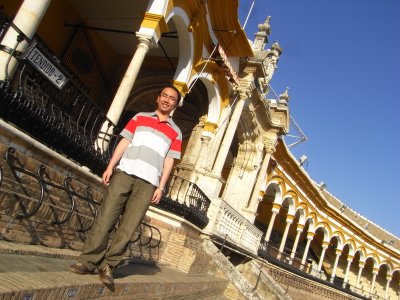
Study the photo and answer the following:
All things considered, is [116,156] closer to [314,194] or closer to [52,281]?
[52,281]

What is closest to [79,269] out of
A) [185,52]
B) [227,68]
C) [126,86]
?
[126,86]

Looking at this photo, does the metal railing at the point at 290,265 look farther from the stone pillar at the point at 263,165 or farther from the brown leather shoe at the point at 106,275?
the brown leather shoe at the point at 106,275

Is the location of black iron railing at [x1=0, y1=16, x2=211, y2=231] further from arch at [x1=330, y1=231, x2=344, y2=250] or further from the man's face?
arch at [x1=330, y1=231, x2=344, y2=250]

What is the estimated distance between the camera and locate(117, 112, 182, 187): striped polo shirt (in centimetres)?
322

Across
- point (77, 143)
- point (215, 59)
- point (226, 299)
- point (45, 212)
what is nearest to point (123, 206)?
point (45, 212)

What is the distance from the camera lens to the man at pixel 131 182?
304 cm

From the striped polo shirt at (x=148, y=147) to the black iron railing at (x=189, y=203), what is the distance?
198 inches

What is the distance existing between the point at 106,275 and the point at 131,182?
737mm

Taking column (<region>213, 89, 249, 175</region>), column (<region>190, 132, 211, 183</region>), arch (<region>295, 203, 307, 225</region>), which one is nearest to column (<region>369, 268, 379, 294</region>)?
arch (<region>295, 203, 307, 225</region>)

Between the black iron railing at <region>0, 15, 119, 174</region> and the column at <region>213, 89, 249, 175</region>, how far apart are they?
6364mm

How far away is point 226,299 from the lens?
317 inches

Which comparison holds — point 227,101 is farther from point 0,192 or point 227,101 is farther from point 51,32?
point 0,192

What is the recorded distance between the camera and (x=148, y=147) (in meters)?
3.27

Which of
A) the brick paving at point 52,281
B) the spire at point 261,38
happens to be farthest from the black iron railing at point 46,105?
the spire at point 261,38
